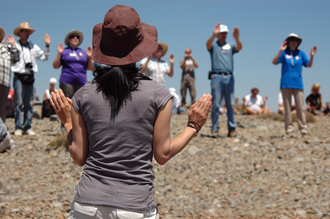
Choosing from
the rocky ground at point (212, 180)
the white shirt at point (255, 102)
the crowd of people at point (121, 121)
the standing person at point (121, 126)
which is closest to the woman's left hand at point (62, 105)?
the crowd of people at point (121, 121)

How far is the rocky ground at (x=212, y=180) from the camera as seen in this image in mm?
5656

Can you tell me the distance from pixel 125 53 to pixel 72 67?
6.20m

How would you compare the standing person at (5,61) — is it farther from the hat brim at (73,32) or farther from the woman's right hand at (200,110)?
the woman's right hand at (200,110)

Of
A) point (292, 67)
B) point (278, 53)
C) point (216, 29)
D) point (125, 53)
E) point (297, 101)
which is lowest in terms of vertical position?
point (297, 101)

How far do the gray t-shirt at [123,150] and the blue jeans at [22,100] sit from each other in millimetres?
7133

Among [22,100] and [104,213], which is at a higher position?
[22,100]

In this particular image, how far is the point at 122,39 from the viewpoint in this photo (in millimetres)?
1957

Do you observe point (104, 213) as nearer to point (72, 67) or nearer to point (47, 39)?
point (72, 67)

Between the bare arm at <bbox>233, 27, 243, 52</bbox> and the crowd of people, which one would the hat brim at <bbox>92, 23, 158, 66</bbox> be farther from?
the bare arm at <bbox>233, 27, 243, 52</bbox>

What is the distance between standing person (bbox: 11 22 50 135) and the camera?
833cm

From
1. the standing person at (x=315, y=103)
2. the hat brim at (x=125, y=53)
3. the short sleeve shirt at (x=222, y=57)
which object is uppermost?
the short sleeve shirt at (x=222, y=57)

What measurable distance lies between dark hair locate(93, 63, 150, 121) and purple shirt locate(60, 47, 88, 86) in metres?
6.08

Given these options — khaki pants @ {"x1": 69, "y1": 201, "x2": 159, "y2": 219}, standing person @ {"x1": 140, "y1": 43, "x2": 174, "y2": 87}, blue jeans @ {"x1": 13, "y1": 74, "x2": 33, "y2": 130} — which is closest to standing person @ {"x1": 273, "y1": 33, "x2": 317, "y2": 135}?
standing person @ {"x1": 140, "y1": 43, "x2": 174, "y2": 87}

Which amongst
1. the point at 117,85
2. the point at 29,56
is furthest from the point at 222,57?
the point at 117,85
